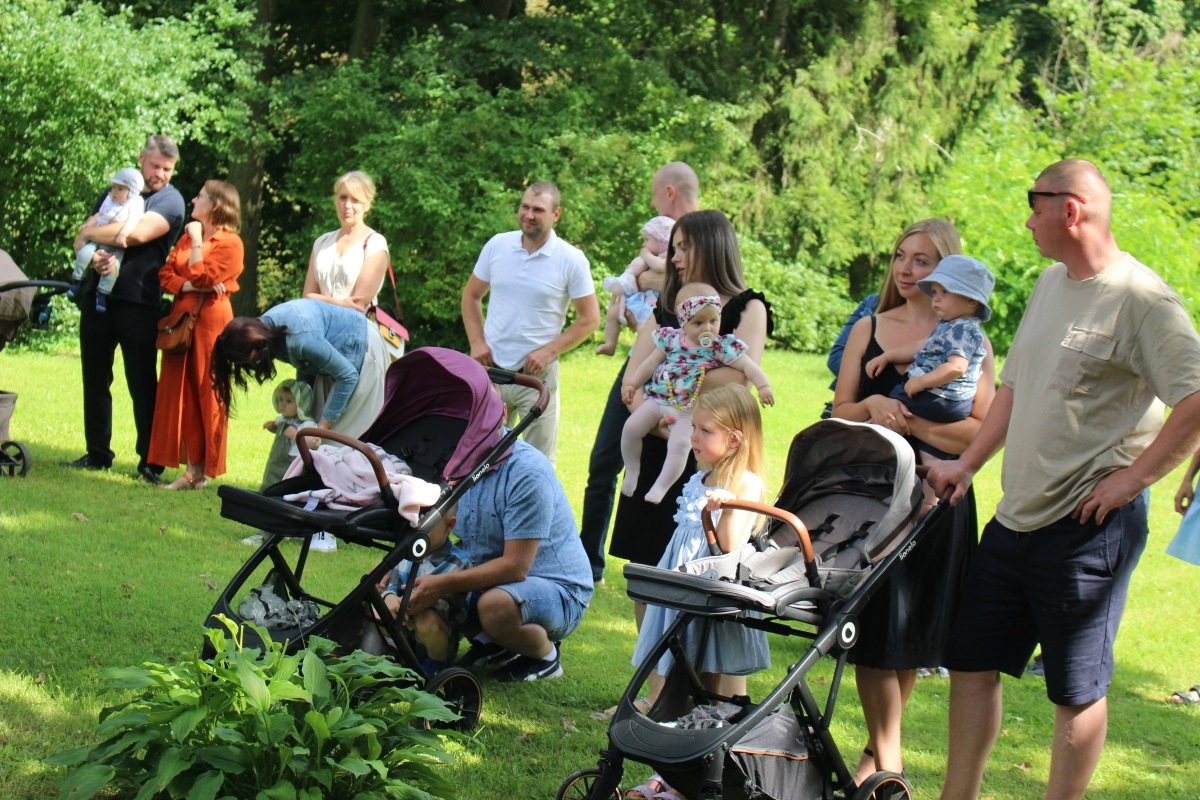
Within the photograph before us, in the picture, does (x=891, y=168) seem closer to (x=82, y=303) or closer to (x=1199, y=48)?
(x=1199, y=48)

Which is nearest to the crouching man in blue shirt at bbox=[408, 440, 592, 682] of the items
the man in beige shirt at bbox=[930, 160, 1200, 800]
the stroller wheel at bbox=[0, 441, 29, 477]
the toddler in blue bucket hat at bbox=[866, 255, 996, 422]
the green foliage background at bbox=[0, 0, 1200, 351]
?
the toddler in blue bucket hat at bbox=[866, 255, 996, 422]

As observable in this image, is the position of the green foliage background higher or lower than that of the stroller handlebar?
higher

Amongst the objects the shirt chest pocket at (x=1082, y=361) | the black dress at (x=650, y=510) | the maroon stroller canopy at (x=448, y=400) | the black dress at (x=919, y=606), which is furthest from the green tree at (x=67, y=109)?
the shirt chest pocket at (x=1082, y=361)

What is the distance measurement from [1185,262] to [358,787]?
1426cm

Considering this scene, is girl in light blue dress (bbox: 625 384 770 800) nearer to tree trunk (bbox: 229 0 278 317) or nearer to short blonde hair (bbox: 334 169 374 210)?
short blonde hair (bbox: 334 169 374 210)

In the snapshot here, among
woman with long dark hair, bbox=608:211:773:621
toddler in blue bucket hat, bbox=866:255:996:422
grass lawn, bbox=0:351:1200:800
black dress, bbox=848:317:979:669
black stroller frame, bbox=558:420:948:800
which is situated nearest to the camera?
black stroller frame, bbox=558:420:948:800

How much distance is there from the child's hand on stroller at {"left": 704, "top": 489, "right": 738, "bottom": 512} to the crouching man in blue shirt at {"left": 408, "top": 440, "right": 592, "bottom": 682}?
2.75ft

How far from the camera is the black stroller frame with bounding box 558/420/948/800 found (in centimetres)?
343

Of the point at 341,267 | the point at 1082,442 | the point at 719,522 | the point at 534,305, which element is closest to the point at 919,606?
the point at 719,522

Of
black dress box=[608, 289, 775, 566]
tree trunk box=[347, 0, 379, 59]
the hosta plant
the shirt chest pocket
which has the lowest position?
the hosta plant

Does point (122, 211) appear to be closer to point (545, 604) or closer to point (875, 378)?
point (545, 604)

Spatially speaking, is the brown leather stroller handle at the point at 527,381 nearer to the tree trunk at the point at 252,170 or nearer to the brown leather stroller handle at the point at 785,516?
the brown leather stroller handle at the point at 785,516

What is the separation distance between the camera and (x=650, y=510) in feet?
17.7

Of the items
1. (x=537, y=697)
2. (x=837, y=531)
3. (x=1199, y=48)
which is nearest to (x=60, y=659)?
(x=537, y=697)
